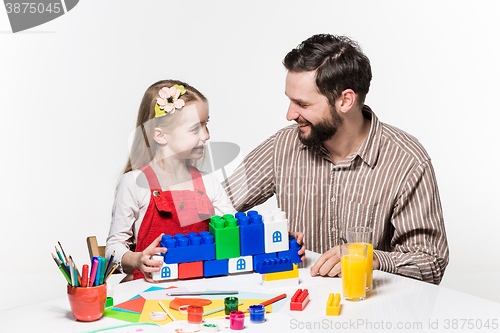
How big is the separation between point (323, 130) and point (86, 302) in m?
1.16

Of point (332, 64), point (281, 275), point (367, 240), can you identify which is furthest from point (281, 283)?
point (332, 64)

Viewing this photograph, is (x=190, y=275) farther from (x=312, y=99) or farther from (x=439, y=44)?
(x=439, y=44)

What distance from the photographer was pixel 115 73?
2.73 m

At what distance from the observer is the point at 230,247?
61.1 inches

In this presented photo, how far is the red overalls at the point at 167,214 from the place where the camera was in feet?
5.96

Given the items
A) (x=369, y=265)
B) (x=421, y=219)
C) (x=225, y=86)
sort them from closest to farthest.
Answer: (x=369, y=265) → (x=421, y=219) → (x=225, y=86)

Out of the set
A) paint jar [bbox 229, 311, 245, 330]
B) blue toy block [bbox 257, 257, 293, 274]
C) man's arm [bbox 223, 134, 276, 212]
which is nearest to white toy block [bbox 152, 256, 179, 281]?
blue toy block [bbox 257, 257, 293, 274]

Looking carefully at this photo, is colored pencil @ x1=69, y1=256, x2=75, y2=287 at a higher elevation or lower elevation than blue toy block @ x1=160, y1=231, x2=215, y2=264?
higher

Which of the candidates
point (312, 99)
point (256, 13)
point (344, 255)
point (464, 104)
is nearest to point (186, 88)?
point (312, 99)

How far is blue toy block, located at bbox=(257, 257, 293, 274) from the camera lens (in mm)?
1468

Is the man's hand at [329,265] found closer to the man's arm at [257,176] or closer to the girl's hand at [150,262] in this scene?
the girl's hand at [150,262]

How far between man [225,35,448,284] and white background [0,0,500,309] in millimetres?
384

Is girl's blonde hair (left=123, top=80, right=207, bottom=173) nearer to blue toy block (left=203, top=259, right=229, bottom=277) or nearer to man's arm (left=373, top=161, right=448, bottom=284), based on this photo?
blue toy block (left=203, top=259, right=229, bottom=277)

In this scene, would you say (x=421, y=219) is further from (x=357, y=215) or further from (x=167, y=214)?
(x=167, y=214)
